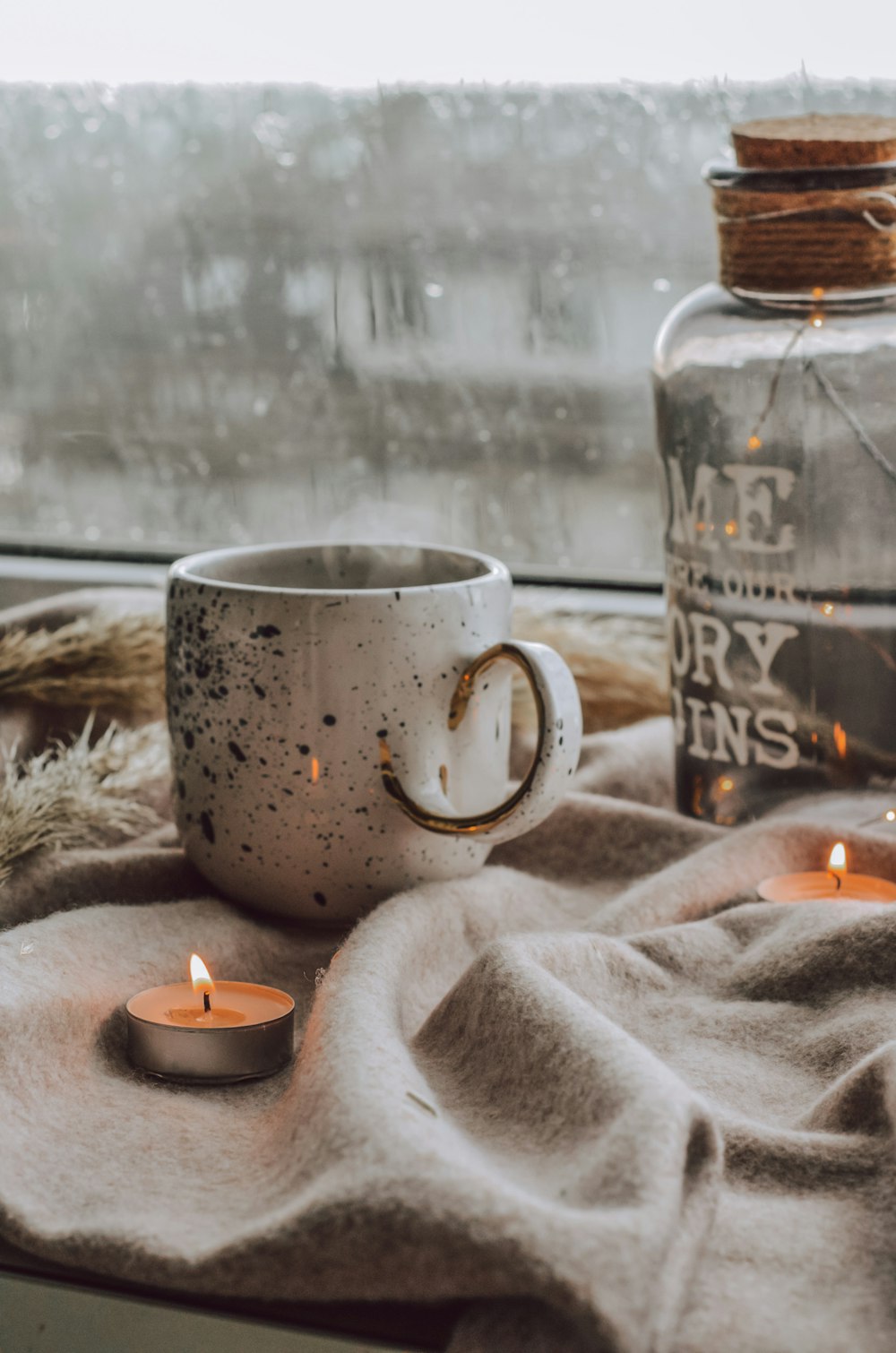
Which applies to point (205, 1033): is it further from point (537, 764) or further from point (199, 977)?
point (537, 764)

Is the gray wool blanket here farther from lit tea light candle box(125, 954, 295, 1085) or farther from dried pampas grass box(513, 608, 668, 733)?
dried pampas grass box(513, 608, 668, 733)

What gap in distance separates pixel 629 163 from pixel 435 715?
437mm

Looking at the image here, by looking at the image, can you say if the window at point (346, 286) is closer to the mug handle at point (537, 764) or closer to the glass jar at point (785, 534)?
the glass jar at point (785, 534)

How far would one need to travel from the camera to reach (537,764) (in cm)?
45

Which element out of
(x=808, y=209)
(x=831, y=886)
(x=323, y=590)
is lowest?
(x=831, y=886)

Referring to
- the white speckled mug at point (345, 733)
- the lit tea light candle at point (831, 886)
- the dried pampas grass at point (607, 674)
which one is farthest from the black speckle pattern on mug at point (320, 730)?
the dried pampas grass at point (607, 674)

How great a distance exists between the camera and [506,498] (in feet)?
2.75

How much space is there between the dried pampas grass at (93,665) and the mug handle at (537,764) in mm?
228

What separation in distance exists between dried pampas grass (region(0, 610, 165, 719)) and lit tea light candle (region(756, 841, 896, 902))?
0.97ft

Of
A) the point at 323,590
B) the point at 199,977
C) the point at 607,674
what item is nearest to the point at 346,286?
the point at 607,674

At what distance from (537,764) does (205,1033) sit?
133mm

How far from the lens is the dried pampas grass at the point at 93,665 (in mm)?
634

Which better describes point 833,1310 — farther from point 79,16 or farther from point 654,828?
point 79,16

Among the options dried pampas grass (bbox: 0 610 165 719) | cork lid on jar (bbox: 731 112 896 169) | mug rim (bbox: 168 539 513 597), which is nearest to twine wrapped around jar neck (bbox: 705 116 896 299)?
cork lid on jar (bbox: 731 112 896 169)
